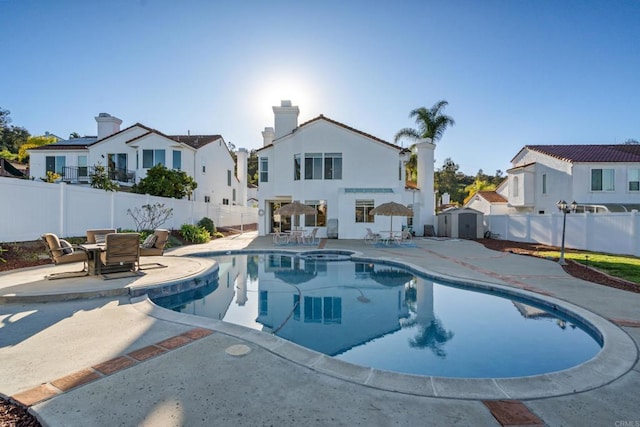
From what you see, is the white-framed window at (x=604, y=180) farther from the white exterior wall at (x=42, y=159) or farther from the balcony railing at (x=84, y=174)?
the white exterior wall at (x=42, y=159)

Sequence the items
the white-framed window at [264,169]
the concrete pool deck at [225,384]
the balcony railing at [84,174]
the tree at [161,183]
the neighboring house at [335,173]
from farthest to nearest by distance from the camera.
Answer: the balcony railing at [84,174]
the white-framed window at [264,169]
the neighboring house at [335,173]
the tree at [161,183]
the concrete pool deck at [225,384]

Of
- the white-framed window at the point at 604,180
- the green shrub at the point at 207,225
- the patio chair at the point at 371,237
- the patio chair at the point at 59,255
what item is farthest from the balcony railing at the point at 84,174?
the white-framed window at the point at 604,180

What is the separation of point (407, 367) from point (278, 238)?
1703 centimetres

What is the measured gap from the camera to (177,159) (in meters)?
27.1

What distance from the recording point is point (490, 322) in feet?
22.0

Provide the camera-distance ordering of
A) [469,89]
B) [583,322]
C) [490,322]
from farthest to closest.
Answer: [469,89] < [490,322] < [583,322]

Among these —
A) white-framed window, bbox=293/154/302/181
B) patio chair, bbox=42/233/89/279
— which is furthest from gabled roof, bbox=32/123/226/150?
patio chair, bbox=42/233/89/279

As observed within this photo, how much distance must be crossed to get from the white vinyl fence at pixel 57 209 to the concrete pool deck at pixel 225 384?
24.3 ft

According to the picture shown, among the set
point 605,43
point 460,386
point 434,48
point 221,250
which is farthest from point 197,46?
point 605,43

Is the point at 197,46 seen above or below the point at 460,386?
above

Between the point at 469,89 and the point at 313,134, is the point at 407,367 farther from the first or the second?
the point at 313,134

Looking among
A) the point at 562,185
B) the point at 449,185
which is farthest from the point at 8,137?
the point at 562,185

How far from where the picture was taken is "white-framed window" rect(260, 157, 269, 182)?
24875 millimetres

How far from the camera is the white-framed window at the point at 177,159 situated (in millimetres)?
26984
